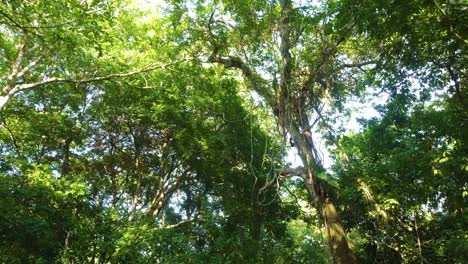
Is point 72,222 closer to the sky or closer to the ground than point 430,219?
closer to the ground

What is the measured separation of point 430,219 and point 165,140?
24.9ft

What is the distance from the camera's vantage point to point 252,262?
861 cm

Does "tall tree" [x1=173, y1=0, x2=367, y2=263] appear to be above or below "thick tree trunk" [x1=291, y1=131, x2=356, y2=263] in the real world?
above

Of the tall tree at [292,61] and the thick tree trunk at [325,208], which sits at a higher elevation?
→ the tall tree at [292,61]

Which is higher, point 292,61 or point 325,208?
point 292,61

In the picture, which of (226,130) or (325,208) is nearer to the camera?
(325,208)

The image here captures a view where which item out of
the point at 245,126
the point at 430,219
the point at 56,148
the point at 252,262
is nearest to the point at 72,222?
the point at 56,148

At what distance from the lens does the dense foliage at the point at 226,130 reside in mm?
5273

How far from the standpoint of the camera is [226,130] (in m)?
10.3

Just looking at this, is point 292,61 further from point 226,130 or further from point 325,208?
point 226,130

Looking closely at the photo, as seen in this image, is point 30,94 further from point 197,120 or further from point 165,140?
point 197,120

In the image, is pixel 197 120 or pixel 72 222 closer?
pixel 72 222

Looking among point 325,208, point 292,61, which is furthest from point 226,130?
point 325,208

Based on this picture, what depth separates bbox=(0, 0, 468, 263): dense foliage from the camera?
527 cm
